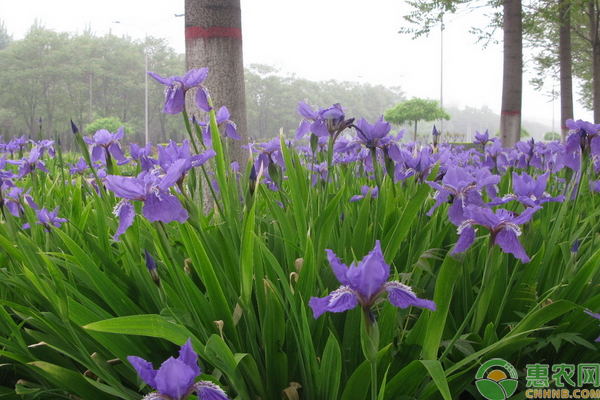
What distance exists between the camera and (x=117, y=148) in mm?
2285

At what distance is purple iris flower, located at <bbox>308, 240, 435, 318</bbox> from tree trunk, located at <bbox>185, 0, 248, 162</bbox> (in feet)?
7.97

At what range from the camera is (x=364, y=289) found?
0.86 m

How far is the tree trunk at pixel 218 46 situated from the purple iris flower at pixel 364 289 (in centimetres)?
243

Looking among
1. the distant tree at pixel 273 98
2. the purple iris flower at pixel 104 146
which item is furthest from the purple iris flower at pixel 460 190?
the distant tree at pixel 273 98

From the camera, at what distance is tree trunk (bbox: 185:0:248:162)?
10.2ft

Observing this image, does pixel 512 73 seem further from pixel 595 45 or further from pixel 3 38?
pixel 3 38

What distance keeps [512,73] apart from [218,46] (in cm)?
560

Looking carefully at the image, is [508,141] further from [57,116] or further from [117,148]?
[57,116]

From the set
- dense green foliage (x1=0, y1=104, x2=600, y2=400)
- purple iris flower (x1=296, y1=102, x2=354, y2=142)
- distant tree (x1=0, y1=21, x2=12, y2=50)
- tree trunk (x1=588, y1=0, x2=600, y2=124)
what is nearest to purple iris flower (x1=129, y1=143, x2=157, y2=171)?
dense green foliage (x1=0, y1=104, x2=600, y2=400)

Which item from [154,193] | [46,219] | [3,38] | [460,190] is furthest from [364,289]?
[3,38]

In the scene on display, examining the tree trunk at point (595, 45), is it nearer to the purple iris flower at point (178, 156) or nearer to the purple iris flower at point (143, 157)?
the purple iris flower at point (143, 157)

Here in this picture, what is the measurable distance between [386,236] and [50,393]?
1245 mm

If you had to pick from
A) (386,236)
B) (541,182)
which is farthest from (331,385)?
(541,182)

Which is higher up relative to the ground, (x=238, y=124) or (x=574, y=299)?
(x=238, y=124)
